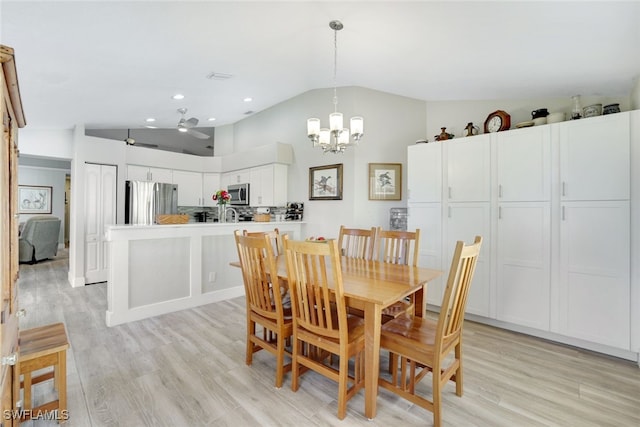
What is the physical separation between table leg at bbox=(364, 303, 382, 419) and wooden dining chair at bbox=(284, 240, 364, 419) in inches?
4.7

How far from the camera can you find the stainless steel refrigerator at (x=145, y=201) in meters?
5.11

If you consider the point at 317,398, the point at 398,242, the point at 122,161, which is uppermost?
the point at 122,161

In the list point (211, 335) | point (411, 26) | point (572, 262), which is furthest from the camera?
point (211, 335)

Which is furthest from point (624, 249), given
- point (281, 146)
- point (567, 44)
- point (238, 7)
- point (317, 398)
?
point (281, 146)

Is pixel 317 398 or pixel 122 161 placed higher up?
pixel 122 161

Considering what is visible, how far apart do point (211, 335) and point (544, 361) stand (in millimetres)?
3018

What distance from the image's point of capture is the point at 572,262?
2.65m

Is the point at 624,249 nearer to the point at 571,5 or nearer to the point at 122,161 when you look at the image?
the point at 571,5

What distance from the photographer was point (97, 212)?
491cm

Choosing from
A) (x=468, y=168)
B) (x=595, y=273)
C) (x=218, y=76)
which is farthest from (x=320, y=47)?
(x=595, y=273)

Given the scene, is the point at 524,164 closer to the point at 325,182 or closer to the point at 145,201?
the point at 325,182

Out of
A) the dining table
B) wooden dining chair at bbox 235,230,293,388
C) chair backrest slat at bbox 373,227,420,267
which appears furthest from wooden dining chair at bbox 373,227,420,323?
wooden dining chair at bbox 235,230,293,388

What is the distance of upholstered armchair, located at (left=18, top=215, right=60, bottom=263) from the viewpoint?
632 cm

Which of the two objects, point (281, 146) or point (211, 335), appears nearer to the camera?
point (211, 335)
